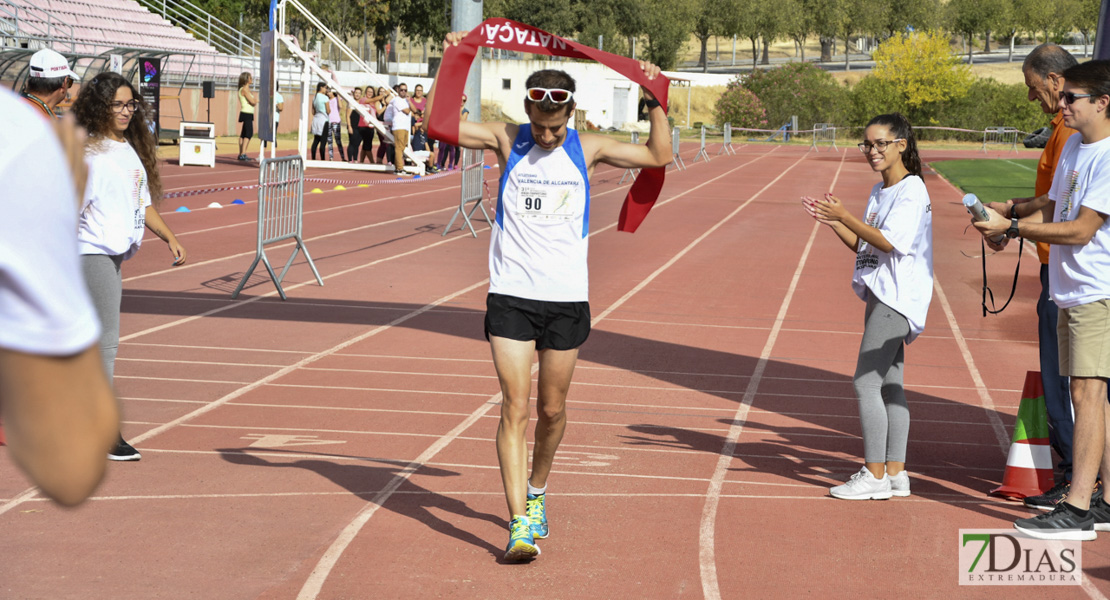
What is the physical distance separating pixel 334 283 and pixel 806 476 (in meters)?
7.22

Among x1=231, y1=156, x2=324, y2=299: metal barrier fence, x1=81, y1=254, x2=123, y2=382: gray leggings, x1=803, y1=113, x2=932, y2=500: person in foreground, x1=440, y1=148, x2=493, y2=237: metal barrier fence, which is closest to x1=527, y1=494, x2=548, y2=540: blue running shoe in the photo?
x1=803, y1=113, x2=932, y2=500: person in foreground

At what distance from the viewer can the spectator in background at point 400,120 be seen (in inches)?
1008

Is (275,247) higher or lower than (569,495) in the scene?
higher

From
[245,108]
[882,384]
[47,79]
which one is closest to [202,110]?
[245,108]

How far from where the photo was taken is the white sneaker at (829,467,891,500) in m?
5.68

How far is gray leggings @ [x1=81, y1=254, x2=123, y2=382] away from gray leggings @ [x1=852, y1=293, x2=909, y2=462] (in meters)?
3.74

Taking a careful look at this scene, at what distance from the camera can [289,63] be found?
158 ft

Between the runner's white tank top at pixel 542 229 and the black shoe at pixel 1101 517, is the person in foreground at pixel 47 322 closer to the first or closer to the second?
the runner's white tank top at pixel 542 229

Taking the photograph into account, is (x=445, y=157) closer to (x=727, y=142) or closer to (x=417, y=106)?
(x=417, y=106)

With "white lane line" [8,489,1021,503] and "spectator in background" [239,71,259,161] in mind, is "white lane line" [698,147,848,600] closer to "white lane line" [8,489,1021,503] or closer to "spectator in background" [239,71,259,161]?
"white lane line" [8,489,1021,503]

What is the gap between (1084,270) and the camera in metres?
5.15

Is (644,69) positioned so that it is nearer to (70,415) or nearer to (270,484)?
(270,484)

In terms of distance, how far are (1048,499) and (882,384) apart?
96 cm

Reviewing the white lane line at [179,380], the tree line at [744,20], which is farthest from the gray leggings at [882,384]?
the tree line at [744,20]
